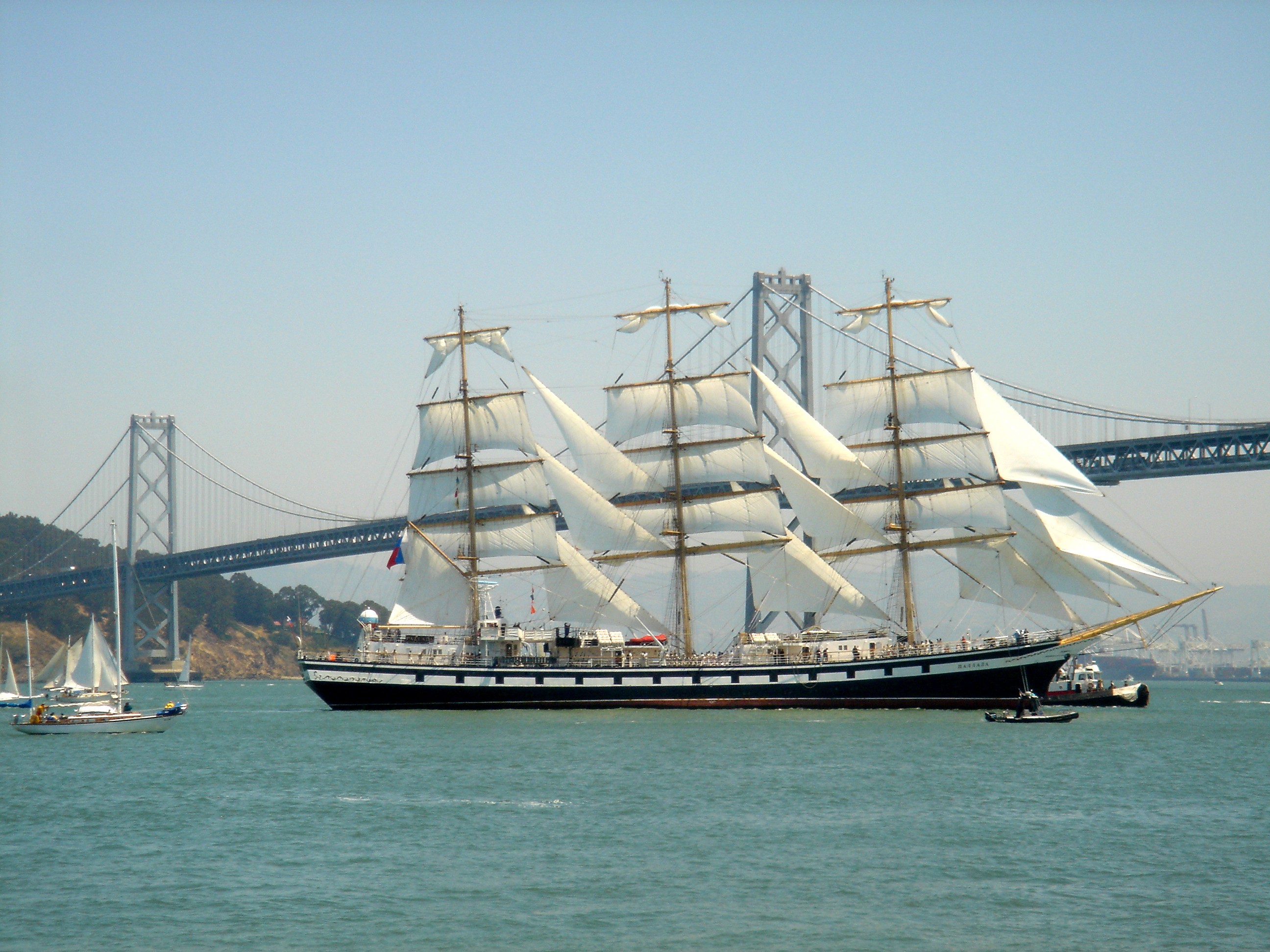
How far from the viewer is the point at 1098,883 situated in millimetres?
19047

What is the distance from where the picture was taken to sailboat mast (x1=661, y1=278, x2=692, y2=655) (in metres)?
50.5

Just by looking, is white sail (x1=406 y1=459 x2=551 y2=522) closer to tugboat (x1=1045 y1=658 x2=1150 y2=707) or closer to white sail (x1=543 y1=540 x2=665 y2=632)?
white sail (x1=543 y1=540 x2=665 y2=632)

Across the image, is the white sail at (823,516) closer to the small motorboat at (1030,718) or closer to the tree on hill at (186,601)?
the small motorboat at (1030,718)

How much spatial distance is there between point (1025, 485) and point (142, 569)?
6718 centimetres

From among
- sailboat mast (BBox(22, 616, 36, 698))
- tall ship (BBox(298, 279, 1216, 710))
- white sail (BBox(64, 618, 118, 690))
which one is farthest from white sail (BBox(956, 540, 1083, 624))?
sailboat mast (BBox(22, 616, 36, 698))

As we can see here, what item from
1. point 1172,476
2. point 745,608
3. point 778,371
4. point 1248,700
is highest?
point 778,371

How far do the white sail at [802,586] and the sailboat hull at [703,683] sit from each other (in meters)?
3.10

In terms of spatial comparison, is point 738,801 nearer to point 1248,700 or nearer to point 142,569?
point 1248,700

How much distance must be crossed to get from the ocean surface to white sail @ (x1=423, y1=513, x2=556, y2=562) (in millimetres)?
12312

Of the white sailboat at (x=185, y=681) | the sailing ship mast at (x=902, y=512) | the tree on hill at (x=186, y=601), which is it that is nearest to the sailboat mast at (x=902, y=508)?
the sailing ship mast at (x=902, y=512)

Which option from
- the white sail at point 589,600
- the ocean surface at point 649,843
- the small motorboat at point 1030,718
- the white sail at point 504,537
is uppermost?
the white sail at point 504,537

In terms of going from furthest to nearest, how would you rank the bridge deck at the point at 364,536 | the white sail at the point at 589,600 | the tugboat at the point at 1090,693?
the bridge deck at the point at 364,536, the tugboat at the point at 1090,693, the white sail at the point at 589,600

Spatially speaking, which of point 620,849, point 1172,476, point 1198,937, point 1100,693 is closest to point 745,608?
point 1100,693

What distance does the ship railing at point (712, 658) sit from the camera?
147 ft
